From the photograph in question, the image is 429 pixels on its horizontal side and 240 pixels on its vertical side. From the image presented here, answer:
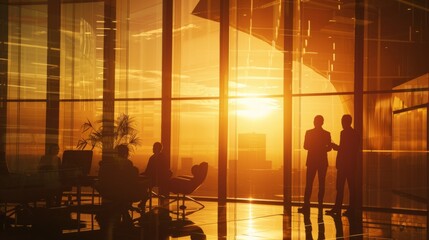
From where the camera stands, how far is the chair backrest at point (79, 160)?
402 inches

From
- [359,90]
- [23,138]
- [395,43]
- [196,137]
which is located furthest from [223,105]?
[23,138]

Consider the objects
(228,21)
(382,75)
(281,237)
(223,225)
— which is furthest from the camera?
(228,21)

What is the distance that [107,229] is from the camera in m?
8.23

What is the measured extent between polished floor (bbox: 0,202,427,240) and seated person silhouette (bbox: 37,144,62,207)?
507 mm

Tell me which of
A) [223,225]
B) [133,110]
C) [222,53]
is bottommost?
[223,225]

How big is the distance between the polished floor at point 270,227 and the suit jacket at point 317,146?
33.5 inches

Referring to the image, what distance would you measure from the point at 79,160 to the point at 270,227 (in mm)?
3572

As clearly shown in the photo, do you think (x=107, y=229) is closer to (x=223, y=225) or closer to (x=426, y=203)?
(x=223, y=225)

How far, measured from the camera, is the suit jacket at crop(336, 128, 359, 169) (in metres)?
10.3

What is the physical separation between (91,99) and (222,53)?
3011 mm

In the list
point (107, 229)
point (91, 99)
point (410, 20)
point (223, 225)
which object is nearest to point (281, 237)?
point (223, 225)

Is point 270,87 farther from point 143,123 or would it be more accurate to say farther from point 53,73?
point 53,73

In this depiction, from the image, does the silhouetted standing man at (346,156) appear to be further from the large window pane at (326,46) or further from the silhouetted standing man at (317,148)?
the large window pane at (326,46)

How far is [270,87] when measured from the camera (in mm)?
12695
